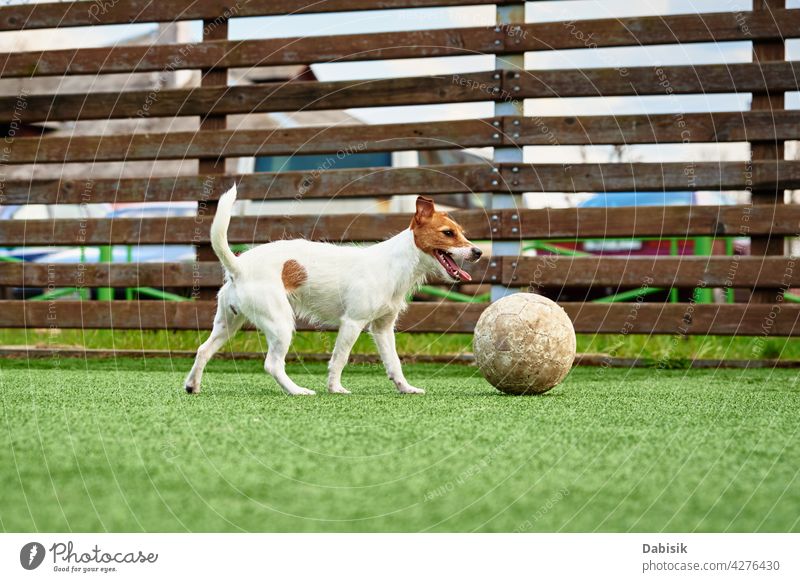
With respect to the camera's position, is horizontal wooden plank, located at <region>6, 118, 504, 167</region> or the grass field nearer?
horizontal wooden plank, located at <region>6, 118, 504, 167</region>

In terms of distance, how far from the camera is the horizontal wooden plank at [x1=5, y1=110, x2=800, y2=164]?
7176 mm

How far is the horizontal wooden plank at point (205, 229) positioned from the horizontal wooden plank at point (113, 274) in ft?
0.71

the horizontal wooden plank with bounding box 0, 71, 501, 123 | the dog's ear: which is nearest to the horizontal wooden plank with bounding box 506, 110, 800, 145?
the horizontal wooden plank with bounding box 0, 71, 501, 123

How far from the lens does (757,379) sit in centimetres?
649

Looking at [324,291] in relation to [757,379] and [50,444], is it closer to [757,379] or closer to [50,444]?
[50,444]

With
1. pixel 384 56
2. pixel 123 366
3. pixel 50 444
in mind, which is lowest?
pixel 123 366

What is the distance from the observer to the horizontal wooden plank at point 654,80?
7.16 metres

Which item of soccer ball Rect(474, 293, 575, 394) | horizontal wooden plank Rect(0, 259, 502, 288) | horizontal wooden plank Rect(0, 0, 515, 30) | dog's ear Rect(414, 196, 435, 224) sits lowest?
horizontal wooden plank Rect(0, 259, 502, 288)

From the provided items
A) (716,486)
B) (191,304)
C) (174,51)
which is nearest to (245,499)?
(716,486)

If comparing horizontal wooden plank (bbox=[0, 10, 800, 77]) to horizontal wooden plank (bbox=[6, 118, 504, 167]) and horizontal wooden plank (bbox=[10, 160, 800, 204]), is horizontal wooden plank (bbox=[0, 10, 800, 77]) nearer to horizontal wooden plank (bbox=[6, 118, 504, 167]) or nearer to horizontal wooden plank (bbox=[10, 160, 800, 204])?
horizontal wooden plank (bbox=[6, 118, 504, 167])

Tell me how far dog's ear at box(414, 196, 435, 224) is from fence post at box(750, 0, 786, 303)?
3246mm

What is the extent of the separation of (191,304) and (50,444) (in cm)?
479

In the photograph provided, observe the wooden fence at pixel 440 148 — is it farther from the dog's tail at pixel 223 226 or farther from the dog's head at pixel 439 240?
the dog's tail at pixel 223 226

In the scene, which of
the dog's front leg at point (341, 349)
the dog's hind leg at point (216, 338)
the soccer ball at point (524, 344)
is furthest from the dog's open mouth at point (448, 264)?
the dog's hind leg at point (216, 338)
